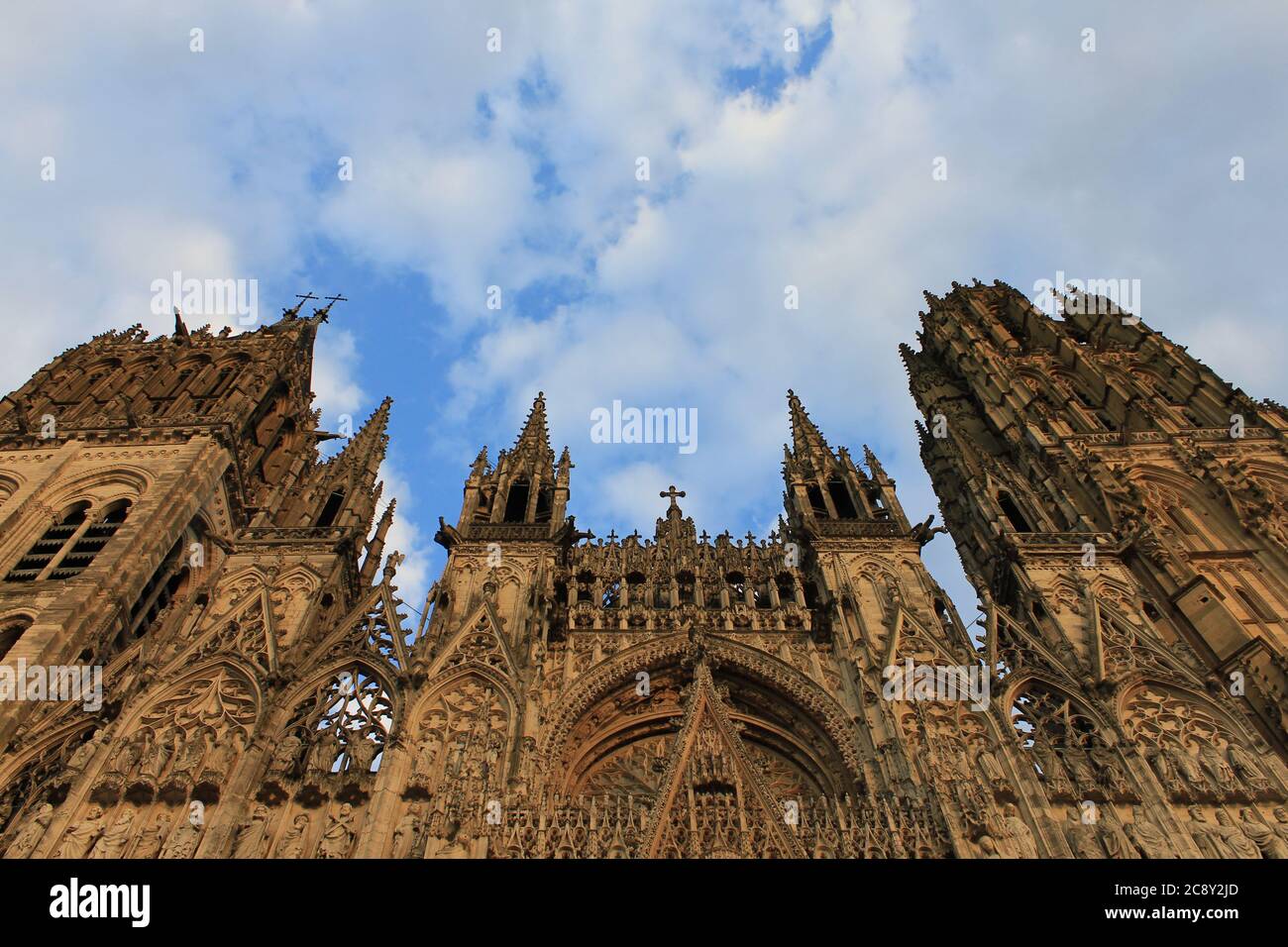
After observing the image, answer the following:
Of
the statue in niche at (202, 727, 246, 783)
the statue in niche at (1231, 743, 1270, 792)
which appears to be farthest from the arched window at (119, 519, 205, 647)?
the statue in niche at (1231, 743, 1270, 792)

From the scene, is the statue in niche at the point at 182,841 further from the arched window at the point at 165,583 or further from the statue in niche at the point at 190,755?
the arched window at the point at 165,583

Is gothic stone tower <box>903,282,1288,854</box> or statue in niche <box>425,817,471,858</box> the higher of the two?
gothic stone tower <box>903,282,1288,854</box>

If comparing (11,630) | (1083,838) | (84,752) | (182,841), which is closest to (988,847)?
(1083,838)

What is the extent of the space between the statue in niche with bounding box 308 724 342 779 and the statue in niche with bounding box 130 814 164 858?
202 centimetres

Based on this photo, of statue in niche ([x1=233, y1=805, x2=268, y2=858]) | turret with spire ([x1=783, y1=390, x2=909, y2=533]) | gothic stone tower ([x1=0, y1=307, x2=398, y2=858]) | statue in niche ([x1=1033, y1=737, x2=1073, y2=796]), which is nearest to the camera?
statue in niche ([x1=233, y1=805, x2=268, y2=858])

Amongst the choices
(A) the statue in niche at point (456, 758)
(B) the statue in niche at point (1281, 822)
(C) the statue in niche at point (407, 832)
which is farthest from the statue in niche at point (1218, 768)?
(C) the statue in niche at point (407, 832)

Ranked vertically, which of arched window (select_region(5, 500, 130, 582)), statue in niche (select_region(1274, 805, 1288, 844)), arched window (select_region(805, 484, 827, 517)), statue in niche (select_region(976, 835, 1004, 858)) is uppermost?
arched window (select_region(805, 484, 827, 517))

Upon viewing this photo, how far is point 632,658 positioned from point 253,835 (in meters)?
6.82

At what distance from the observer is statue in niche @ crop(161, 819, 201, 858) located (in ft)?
41.6

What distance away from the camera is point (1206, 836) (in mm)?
13148

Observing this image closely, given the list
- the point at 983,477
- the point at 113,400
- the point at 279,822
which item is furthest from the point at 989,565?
the point at 113,400

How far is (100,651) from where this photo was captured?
16828 millimetres

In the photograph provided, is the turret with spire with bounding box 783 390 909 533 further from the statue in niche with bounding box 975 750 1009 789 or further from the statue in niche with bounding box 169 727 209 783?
the statue in niche with bounding box 169 727 209 783

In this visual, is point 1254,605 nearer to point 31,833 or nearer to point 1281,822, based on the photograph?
point 1281,822
